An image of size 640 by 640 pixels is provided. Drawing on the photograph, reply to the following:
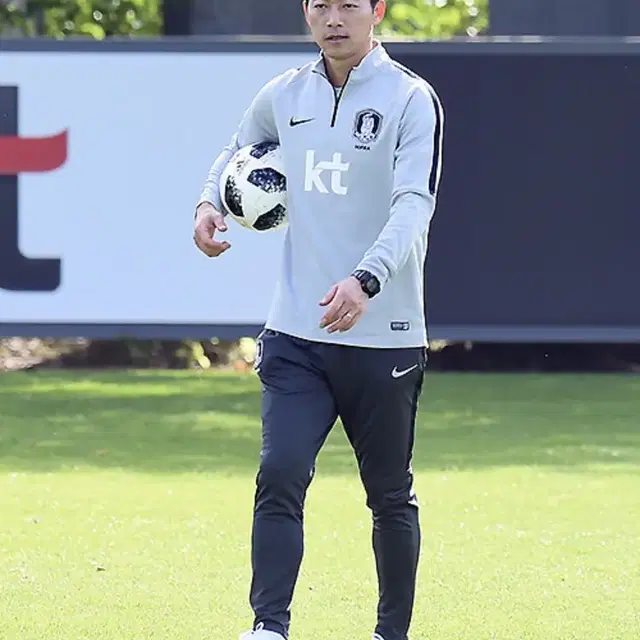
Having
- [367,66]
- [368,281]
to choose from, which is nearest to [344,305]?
[368,281]

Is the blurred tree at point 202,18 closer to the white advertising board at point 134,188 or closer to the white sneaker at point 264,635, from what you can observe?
the white advertising board at point 134,188

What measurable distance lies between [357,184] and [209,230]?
0.48 metres

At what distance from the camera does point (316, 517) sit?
25.8 ft

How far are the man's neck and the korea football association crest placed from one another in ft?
0.57

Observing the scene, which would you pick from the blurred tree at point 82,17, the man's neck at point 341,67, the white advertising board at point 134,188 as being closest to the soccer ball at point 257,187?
the man's neck at point 341,67

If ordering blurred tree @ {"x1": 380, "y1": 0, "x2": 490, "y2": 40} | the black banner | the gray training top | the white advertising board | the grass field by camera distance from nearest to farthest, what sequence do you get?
1. the gray training top
2. the grass field
3. the black banner
4. the white advertising board
5. blurred tree @ {"x1": 380, "y1": 0, "x2": 490, "y2": 40}

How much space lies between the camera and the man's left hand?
4.64 metres

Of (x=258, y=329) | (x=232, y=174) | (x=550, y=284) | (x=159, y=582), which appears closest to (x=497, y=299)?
(x=550, y=284)

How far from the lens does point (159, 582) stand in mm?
6496

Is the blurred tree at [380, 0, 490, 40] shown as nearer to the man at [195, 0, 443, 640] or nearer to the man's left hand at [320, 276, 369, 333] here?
the man at [195, 0, 443, 640]

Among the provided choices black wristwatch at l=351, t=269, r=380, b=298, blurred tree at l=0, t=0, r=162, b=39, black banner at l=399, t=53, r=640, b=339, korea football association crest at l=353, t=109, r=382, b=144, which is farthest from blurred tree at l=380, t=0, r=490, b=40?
black wristwatch at l=351, t=269, r=380, b=298

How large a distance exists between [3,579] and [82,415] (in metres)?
4.86

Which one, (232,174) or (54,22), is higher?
(232,174)

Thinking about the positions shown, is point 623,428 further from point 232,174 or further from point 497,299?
point 232,174
